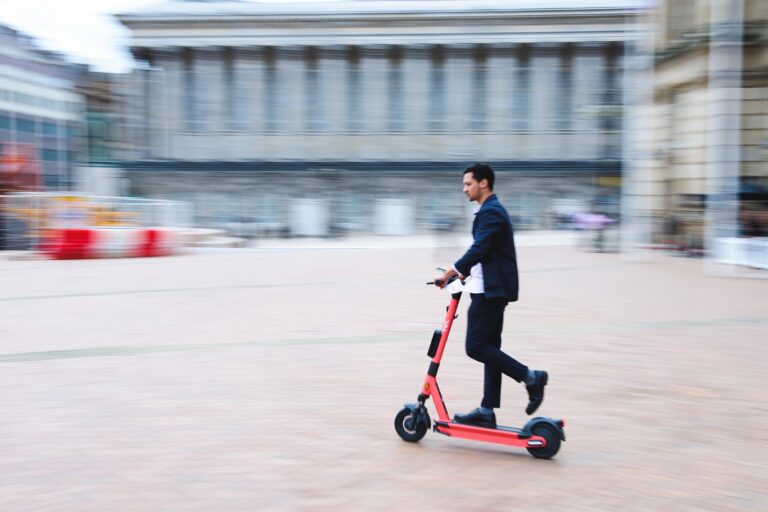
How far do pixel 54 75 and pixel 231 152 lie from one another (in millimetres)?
11878

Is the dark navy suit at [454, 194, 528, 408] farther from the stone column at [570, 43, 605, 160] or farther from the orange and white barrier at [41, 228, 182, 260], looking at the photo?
the stone column at [570, 43, 605, 160]

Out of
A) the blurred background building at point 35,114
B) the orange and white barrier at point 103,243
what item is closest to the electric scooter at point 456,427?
the orange and white barrier at point 103,243

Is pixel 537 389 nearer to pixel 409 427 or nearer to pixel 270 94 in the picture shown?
pixel 409 427

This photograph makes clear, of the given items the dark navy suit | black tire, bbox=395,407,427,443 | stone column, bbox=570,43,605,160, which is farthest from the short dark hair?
stone column, bbox=570,43,605,160

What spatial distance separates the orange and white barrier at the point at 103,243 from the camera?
21.7m

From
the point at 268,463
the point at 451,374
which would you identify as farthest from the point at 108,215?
the point at 268,463

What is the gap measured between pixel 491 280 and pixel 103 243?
18.5 m

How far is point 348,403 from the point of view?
6574 millimetres

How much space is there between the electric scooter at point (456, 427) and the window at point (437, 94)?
48.5 meters

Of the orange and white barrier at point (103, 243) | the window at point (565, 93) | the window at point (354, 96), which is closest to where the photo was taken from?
the orange and white barrier at point (103, 243)

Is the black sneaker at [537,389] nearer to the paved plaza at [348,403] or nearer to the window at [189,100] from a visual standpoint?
the paved plaza at [348,403]

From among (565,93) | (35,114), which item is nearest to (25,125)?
(35,114)

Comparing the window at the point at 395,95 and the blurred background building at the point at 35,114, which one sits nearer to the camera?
the blurred background building at the point at 35,114

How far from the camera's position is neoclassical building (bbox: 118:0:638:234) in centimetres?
5138
